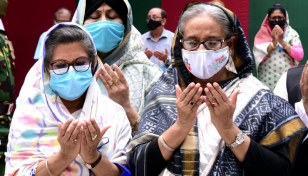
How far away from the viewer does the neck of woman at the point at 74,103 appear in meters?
2.33

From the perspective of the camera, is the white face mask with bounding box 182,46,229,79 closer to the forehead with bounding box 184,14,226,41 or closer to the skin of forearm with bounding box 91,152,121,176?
the forehead with bounding box 184,14,226,41

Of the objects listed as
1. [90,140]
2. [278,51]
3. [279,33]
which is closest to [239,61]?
[90,140]

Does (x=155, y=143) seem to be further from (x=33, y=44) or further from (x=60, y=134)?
(x=33, y=44)

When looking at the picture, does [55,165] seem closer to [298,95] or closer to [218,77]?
[218,77]

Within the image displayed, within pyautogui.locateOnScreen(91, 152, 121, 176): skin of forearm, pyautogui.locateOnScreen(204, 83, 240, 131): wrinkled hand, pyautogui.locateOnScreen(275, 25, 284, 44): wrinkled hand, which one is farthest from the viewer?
pyautogui.locateOnScreen(275, 25, 284, 44): wrinkled hand

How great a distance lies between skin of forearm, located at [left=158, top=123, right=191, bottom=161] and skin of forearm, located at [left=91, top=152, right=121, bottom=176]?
0.35 metres

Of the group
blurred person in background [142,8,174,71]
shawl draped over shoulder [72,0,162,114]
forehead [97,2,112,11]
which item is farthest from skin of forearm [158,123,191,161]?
blurred person in background [142,8,174,71]

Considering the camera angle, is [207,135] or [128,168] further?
[128,168]

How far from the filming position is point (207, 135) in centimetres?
205

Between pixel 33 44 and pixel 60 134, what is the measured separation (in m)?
5.77

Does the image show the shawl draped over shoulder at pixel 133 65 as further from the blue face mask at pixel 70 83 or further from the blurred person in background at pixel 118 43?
the blue face mask at pixel 70 83

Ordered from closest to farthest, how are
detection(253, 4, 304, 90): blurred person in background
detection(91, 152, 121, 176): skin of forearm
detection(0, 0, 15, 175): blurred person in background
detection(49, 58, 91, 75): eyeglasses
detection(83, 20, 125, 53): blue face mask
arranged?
detection(91, 152, 121, 176): skin of forearm
detection(49, 58, 91, 75): eyeglasses
detection(83, 20, 125, 53): blue face mask
detection(0, 0, 15, 175): blurred person in background
detection(253, 4, 304, 90): blurred person in background

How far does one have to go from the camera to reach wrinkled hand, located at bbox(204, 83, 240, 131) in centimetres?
184

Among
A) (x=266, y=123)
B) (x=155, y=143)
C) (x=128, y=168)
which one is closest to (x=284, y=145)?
(x=266, y=123)
